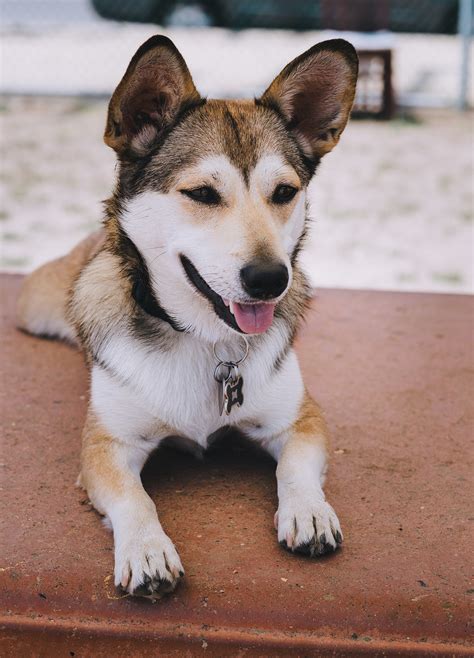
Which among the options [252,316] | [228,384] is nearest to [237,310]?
[252,316]

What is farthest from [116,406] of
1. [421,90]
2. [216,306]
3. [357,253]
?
[421,90]

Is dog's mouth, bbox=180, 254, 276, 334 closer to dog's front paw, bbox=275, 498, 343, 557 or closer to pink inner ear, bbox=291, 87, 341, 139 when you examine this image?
dog's front paw, bbox=275, 498, 343, 557

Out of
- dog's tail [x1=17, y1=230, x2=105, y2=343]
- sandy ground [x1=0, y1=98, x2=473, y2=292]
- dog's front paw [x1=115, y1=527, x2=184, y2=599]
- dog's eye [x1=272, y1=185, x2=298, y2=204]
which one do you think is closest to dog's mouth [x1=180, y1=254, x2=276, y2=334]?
dog's eye [x1=272, y1=185, x2=298, y2=204]

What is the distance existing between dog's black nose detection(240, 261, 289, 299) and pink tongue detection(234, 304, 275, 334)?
13 centimetres

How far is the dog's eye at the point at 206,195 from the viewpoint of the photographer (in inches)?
106

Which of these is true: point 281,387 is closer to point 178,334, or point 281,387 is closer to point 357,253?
point 178,334

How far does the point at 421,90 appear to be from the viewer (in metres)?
10.9

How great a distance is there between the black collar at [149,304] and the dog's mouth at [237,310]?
0.22 metres

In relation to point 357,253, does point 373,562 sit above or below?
above

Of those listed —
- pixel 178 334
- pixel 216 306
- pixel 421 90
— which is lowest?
pixel 421 90

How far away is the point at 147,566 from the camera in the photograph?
2344mm

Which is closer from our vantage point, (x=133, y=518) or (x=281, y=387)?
(x=133, y=518)

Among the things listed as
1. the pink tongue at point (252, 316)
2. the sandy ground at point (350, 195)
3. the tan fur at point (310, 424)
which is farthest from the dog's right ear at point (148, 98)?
the sandy ground at point (350, 195)

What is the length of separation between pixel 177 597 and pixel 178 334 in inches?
34.4
